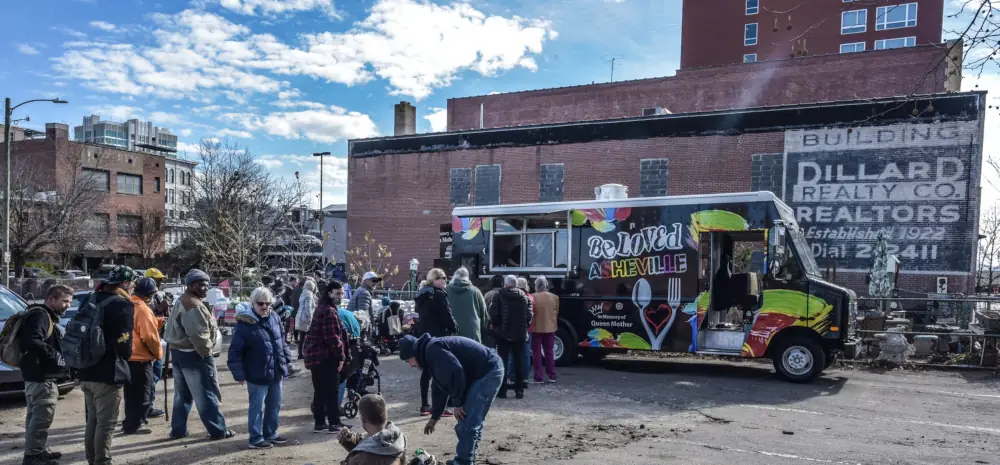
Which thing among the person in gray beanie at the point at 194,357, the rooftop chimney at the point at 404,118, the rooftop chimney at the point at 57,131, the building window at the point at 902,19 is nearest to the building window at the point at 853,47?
the building window at the point at 902,19

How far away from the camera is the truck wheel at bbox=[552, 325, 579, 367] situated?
12734mm

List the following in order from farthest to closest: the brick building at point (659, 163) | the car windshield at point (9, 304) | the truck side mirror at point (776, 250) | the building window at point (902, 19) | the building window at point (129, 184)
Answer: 1. the building window at point (129, 184)
2. the building window at point (902, 19)
3. the brick building at point (659, 163)
4. the truck side mirror at point (776, 250)
5. the car windshield at point (9, 304)

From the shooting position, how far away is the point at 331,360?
7.29 metres

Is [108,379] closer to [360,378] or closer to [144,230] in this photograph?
[360,378]

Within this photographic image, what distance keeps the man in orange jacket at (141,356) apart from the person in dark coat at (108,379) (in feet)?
1.37

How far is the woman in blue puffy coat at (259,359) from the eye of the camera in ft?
21.9

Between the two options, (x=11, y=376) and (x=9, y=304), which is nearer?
(x=11, y=376)

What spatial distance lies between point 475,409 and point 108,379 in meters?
3.17

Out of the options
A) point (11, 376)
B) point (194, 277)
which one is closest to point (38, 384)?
Result: point (194, 277)

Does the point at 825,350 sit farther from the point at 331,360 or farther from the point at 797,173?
the point at 797,173

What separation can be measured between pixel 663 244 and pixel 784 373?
2.85 metres

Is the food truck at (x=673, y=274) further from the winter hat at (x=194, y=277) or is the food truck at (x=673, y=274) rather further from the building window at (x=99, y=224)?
the building window at (x=99, y=224)

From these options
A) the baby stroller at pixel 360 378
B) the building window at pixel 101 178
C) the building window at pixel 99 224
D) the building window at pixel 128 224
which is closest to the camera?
the baby stroller at pixel 360 378

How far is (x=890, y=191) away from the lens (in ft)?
73.9
